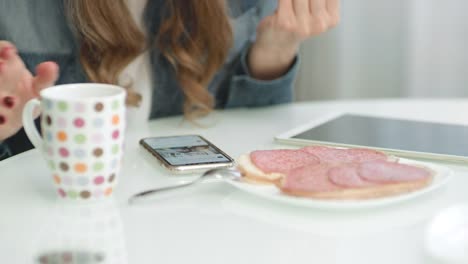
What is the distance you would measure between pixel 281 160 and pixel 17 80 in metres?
0.30

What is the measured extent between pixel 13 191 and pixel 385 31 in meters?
1.34

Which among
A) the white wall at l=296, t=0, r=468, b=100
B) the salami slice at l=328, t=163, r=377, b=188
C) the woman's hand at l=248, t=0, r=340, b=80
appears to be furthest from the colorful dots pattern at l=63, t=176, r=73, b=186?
the white wall at l=296, t=0, r=468, b=100

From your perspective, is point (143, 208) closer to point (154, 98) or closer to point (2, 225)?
point (2, 225)

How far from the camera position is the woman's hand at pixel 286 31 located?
999 mm

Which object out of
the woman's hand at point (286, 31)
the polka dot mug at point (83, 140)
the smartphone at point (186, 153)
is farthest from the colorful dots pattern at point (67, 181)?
the woman's hand at point (286, 31)

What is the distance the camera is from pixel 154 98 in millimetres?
1185

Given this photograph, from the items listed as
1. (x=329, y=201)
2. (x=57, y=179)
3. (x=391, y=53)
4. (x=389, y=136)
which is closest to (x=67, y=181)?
(x=57, y=179)

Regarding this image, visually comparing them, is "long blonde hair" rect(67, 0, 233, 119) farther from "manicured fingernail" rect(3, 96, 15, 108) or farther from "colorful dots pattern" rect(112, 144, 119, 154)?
"colorful dots pattern" rect(112, 144, 119, 154)

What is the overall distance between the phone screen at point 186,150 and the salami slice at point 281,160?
1.8 inches

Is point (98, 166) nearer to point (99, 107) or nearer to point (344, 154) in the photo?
point (99, 107)

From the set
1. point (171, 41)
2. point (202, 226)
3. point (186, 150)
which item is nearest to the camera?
point (202, 226)

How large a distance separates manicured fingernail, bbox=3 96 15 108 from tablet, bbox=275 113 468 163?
0.33 metres

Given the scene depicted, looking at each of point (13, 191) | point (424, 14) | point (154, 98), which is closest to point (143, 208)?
point (13, 191)

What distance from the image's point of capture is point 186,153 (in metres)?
0.78
